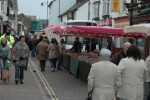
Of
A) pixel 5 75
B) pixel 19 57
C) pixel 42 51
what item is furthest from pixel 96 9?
pixel 5 75

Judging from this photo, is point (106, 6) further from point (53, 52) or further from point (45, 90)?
point (45, 90)

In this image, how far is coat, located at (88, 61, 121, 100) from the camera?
7766 millimetres

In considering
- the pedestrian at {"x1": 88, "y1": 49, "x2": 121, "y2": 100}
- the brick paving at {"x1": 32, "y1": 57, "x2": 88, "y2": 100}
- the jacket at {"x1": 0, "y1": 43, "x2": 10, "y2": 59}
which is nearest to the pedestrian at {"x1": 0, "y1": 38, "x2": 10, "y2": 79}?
the jacket at {"x1": 0, "y1": 43, "x2": 10, "y2": 59}

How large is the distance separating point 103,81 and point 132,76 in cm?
74

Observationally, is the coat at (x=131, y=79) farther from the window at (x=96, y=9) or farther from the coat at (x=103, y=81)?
the window at (x=96, y=9)

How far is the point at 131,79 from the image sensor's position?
326 inches

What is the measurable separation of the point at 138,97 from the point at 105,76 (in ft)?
2.77

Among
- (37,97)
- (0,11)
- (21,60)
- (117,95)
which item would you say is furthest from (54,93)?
(0,11)

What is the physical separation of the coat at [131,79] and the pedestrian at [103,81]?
0.41m

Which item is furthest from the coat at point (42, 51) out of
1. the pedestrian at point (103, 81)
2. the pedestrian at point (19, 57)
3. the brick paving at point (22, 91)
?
the pedestrian at point (103, 81)

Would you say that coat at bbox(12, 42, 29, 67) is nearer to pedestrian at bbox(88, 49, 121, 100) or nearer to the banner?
pedestrian at bbox(88, 49, 121, 100)

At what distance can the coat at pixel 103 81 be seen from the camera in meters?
7.77

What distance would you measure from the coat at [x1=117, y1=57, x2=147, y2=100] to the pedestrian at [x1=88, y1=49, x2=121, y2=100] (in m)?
0.41

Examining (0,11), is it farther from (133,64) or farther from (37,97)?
(133,64)
